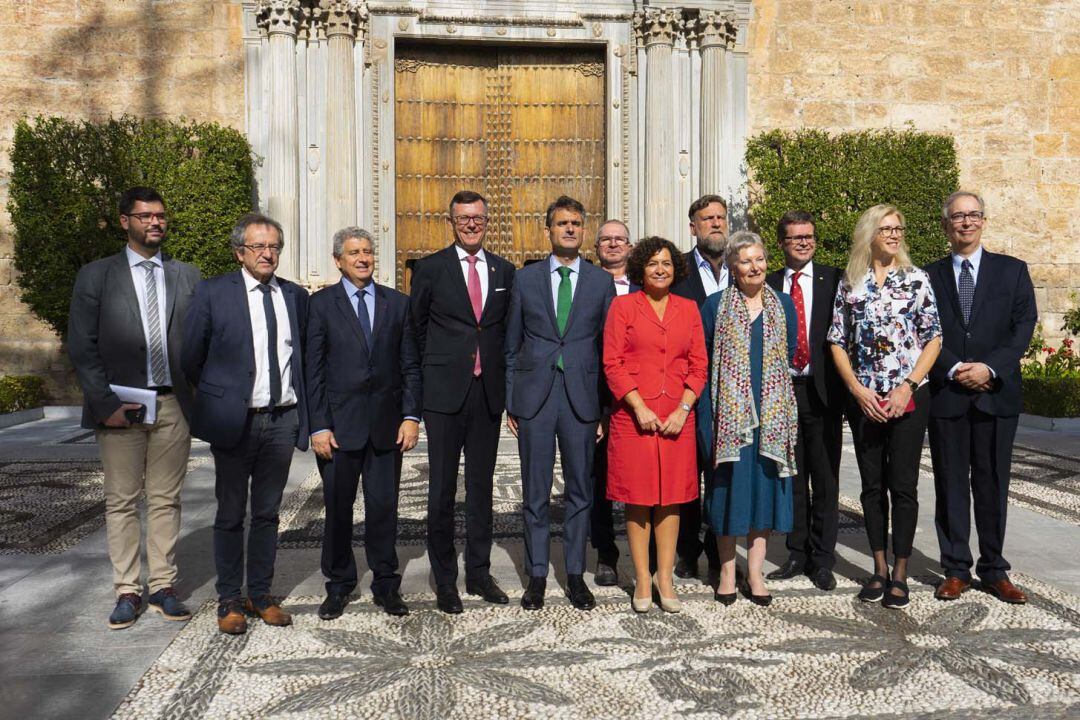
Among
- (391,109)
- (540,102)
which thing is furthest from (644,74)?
(391,109)

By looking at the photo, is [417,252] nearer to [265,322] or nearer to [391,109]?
[391,109]

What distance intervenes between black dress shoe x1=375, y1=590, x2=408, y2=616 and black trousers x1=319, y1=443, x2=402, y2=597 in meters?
0.02

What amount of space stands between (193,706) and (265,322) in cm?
156

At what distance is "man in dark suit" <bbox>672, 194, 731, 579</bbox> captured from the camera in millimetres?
4551

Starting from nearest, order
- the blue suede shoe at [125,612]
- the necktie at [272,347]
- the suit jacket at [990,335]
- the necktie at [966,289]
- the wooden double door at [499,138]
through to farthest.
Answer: the blue suede shoe at [125,612] → the necktie at [272,347] → the suit jacket at [990,335] → the necktie at [966,289] → the wooden double door at [499,138]

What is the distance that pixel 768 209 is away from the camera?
36.3 ft

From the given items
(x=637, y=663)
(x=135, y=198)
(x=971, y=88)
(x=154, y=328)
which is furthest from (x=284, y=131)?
(x=637, y=663)

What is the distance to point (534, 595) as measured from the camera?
3994 mm

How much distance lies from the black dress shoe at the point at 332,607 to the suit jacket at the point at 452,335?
0.89 metres

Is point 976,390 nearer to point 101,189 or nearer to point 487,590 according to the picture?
point 487,590

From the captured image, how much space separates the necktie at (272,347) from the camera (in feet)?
12.6

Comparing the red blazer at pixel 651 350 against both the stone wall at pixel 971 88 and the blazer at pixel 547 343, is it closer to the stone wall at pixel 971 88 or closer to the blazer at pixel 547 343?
the blazer at pixel 547 343

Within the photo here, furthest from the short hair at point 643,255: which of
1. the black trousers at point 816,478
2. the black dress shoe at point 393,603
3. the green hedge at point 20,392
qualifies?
the green hedge at point 20,392

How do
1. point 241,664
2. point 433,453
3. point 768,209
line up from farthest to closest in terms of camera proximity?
point 768,209
point 433,453
point 241,664
